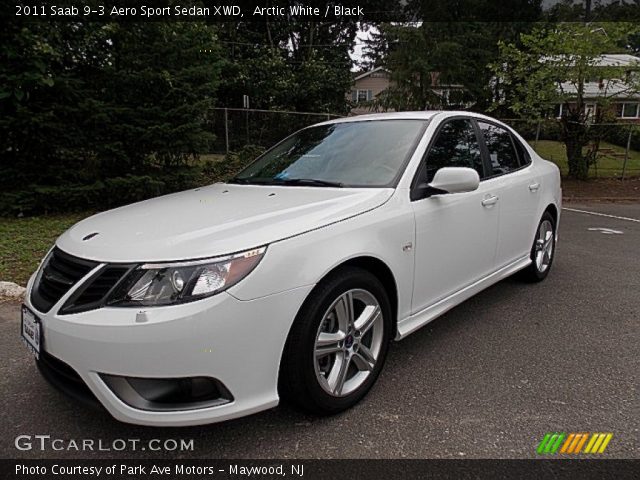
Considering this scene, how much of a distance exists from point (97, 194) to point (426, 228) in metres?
6.56

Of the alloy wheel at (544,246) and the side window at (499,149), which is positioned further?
the alloy wheel at (544,246)

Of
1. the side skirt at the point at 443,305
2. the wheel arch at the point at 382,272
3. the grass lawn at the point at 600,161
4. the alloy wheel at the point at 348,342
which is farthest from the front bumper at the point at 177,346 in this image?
the grass lawn at the point at 600,161

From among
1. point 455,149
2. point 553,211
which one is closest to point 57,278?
point 455,149

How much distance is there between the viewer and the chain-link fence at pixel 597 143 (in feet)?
45.2

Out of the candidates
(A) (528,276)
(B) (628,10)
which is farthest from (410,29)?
(B) (628,10)

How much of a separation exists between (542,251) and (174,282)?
3.82 m

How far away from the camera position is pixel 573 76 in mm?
13008

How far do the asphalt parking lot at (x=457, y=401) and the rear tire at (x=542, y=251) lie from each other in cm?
55

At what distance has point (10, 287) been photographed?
4.21m

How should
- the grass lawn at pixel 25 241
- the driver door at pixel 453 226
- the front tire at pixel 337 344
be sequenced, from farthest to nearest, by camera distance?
the grass lawn at pixel 25 241, the driver door at pixel 453 226, the front tire at pixel 337 344

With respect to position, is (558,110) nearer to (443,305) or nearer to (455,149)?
(455,149)

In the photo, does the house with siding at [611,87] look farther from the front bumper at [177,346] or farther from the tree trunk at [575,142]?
the front bumper at [177,346]

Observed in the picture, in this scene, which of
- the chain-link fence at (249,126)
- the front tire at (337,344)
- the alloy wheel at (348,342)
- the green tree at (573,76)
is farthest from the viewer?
the green tree at (573,76)

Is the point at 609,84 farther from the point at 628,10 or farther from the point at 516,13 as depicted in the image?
the point at 628,10
